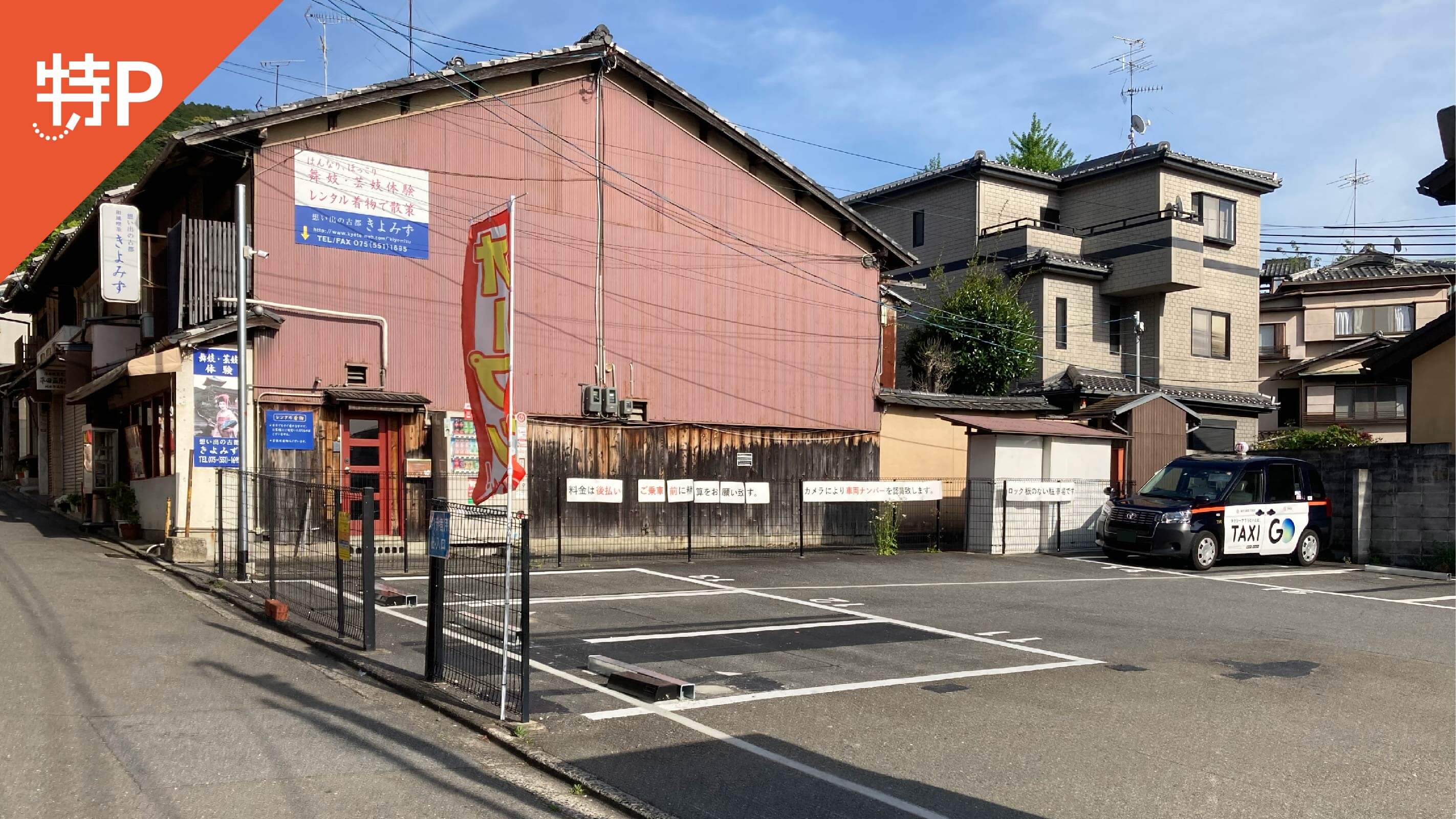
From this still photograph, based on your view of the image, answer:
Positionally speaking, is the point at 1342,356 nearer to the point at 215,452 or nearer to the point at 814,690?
the point at 814,690

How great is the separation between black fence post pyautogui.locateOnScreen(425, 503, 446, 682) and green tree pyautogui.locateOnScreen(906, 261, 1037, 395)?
76.2ft

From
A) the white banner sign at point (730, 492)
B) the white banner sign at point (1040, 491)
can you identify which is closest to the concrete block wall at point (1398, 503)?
the white banner sign at point (1040, 491)

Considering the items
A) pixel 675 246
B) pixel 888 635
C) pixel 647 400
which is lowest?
pixel 888 635

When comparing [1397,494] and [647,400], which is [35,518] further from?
[1397,494]

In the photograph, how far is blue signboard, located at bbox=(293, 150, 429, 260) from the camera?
1756cm

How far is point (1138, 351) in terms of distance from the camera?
3194 centimetres

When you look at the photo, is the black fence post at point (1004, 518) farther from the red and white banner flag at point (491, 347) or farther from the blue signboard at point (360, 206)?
the red and white banner flag at point (491, 347)

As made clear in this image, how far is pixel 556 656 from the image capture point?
9758 millimetres

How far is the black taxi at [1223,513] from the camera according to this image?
18.6 meters

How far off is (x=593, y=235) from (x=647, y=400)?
351 cm

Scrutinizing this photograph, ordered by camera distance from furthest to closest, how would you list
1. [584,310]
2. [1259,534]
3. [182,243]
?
[584,310] → [1259,534] → [182,243]

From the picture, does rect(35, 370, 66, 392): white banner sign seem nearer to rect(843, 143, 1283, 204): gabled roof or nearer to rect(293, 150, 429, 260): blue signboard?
rect(293, 150, 429, 260): blue signboard

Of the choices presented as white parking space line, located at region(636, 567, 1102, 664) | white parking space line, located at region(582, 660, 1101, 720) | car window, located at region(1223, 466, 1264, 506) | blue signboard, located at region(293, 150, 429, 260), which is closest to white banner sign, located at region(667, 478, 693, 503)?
white parking space line, located at region(636, 567, 1102, 664)

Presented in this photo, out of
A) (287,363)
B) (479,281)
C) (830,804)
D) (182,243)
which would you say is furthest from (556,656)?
(182,243)
